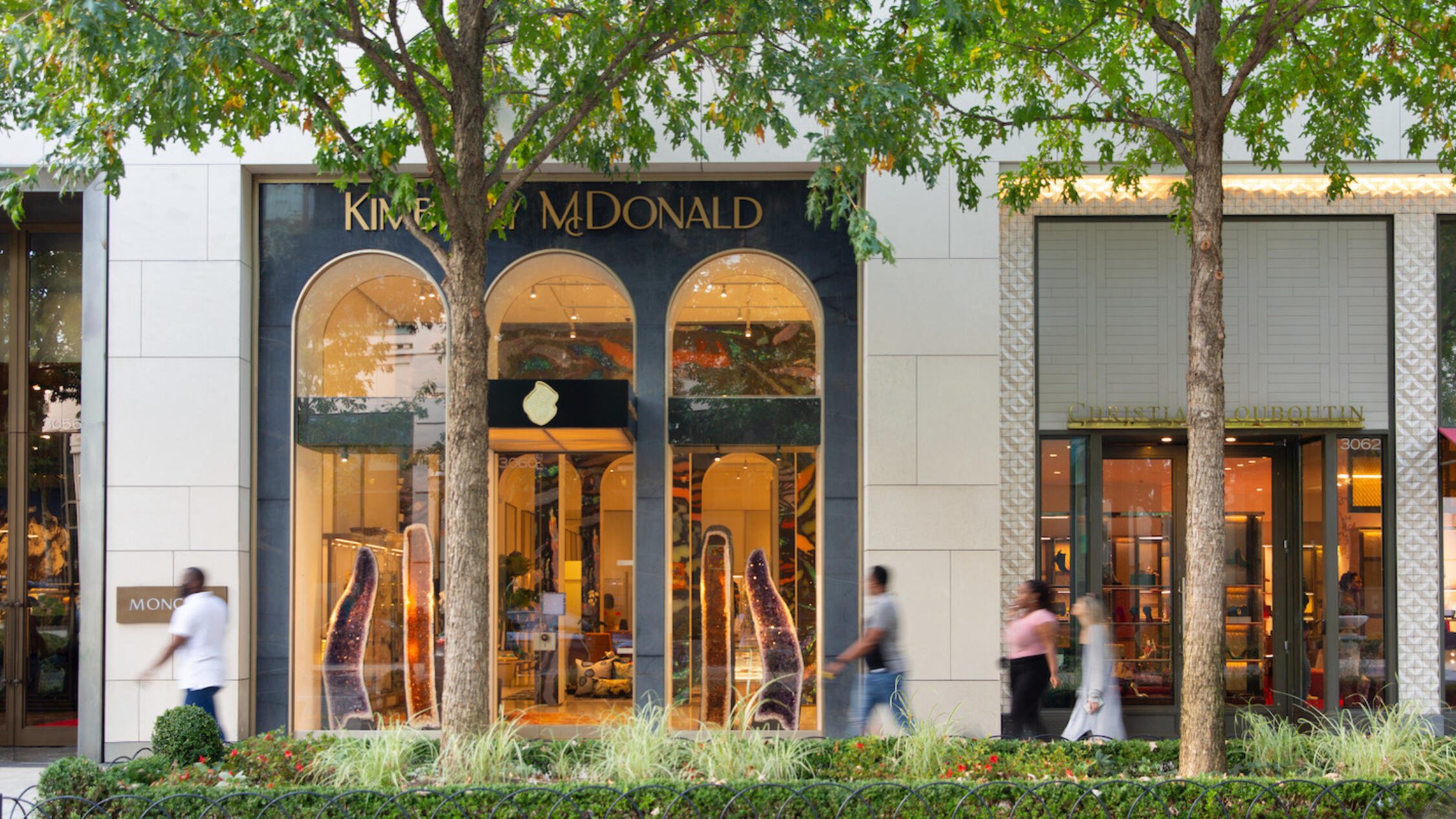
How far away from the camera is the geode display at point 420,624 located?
12.2m

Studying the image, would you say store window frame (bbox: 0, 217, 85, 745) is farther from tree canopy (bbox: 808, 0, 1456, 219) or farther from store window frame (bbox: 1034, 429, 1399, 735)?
store window frame (bbox: 1034, 429, 1399, 735)

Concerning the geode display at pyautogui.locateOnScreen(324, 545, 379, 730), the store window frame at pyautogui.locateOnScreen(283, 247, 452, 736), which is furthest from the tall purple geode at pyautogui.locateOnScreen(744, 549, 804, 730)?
the geode display at pyautogui.locateOnScreen(324, 545, 379, 730)

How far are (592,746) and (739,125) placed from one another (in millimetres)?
4785

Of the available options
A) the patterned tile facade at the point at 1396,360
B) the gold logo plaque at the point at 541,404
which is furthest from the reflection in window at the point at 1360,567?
the gold logo plaque at the point at 541,404

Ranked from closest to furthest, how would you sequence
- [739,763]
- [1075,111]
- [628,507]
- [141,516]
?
1. [739,763]
2. [1075,111]
3. [141,516]
4. [628,507]

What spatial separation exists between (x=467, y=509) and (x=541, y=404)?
114 inches

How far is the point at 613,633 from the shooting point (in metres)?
12.3

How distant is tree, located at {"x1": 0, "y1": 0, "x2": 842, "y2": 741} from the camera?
792cm

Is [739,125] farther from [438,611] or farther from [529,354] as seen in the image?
[438,611]

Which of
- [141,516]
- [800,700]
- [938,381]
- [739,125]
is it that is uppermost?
[739,125]

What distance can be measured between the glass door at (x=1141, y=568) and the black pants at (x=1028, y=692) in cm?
320

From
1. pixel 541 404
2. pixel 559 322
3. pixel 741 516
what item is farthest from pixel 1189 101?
pixel 559 322

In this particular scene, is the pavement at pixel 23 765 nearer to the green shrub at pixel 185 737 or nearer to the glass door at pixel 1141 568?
the green shrub at pixel 185 737

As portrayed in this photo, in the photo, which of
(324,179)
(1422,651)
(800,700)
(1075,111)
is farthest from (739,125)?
(1422,651)
